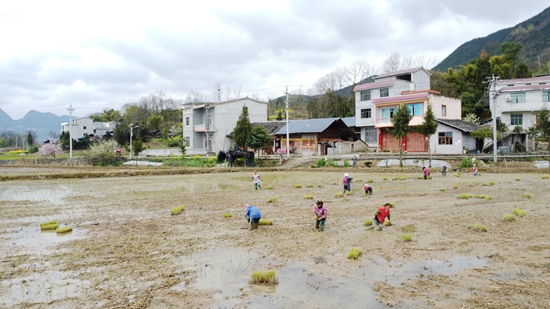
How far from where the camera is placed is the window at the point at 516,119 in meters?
46.9

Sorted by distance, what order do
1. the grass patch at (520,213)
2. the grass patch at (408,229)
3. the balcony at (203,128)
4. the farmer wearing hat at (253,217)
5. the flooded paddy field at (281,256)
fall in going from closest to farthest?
the flooded paddy field at (281,256)
the grass patch at (408,229)
the farmer wearing hat at (253,217)
the grass patch at (520,213)
the balcony at (203,128)

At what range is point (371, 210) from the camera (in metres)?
15.0

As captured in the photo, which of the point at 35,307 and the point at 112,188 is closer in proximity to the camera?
the point at 35,307

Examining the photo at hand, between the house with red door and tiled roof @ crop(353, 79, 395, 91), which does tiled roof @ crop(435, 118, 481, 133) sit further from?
tiled roof @ crop(353, 79, 395, 91)

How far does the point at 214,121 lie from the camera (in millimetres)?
58781

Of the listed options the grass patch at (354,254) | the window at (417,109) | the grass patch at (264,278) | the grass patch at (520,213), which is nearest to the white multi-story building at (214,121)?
the window at (417,109)

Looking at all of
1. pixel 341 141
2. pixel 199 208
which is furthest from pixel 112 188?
pixel 341 141

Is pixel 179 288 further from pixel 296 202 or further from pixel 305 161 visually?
pixel 305 161

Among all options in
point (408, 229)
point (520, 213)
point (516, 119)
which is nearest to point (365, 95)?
point (516, 119)

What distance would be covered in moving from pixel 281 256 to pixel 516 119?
4824 centimetres

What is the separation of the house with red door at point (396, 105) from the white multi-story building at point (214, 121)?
57.5 ft

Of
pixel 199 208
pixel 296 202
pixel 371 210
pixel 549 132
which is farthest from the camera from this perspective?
pixel 549 132

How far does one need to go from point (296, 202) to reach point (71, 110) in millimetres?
50247

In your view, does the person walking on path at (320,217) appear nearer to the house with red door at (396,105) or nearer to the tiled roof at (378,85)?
the house with red door at (396,105)
